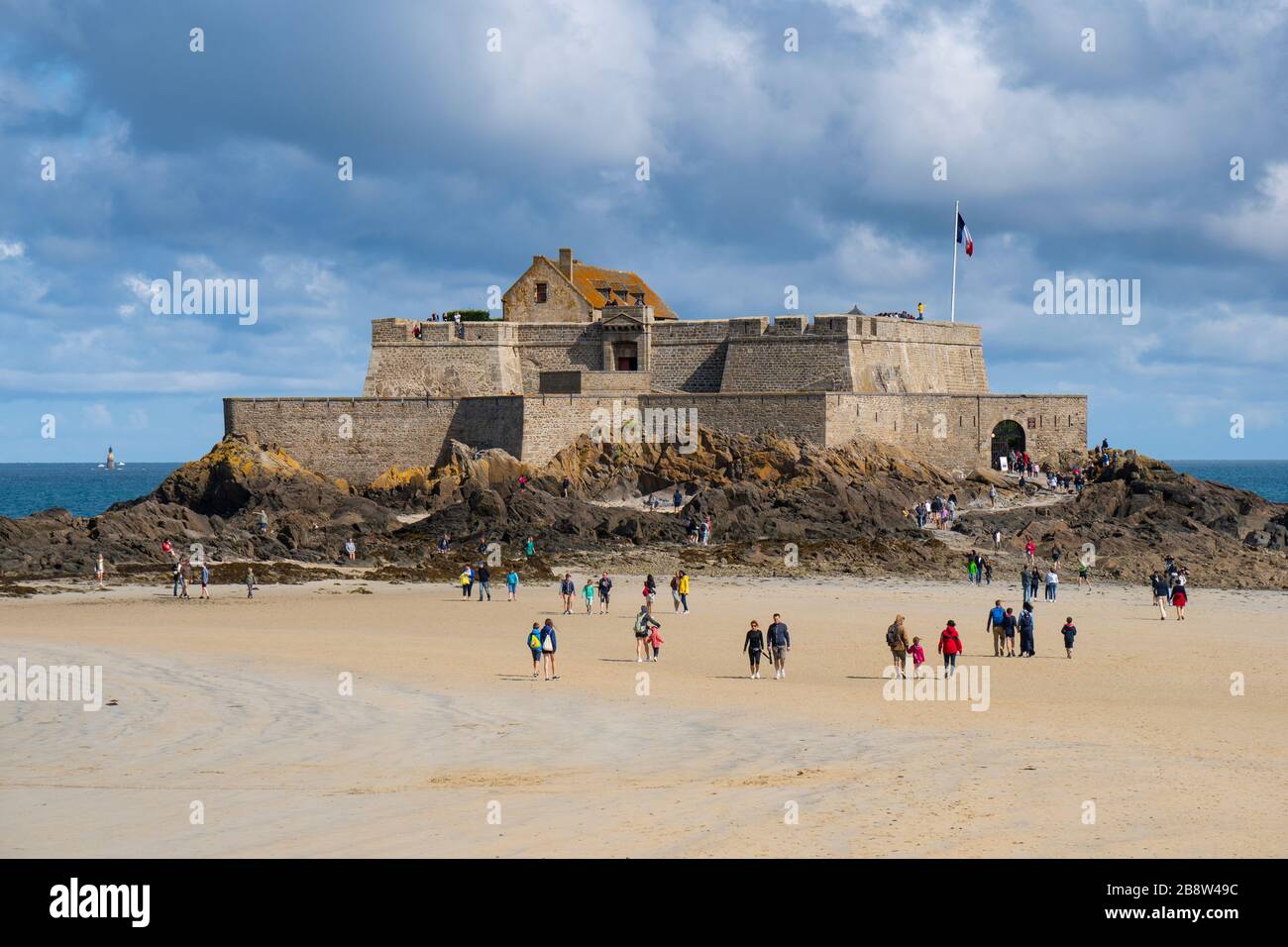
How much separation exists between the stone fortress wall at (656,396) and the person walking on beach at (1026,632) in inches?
926

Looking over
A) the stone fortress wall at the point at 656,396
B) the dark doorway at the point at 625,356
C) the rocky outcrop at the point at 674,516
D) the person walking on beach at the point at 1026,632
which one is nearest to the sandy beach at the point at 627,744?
the person walking on beach at the point at 1026,632

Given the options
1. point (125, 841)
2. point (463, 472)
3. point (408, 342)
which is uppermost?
point (408, 342)

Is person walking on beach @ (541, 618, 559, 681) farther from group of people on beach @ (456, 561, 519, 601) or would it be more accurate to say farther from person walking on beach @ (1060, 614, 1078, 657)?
group of people on beach @ (456, 561, 519, 601)

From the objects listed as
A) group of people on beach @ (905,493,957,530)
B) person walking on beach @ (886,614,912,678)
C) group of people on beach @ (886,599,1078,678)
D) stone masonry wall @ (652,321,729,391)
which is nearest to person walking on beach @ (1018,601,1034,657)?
group of people on beach @ (886,599,1078,678)

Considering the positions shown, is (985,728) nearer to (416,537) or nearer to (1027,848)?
(1027,848)

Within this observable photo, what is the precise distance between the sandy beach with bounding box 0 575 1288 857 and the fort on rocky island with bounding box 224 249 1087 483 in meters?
19.7

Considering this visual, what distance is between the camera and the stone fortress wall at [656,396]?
156 ft

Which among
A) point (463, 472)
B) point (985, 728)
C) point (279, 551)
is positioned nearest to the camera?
point (985, 728)

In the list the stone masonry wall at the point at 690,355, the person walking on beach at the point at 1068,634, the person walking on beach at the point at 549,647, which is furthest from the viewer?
the stone masonry wall at the point at 690,355

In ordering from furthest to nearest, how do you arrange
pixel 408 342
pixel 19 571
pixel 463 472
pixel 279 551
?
pixel 408 342 → pixel 463 472 → pixel 279 551 → pixel 19 571

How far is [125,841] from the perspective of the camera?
11.1m

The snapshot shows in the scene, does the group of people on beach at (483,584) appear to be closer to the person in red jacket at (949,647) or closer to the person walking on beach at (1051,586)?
the person walking on beach at (1051,586)
